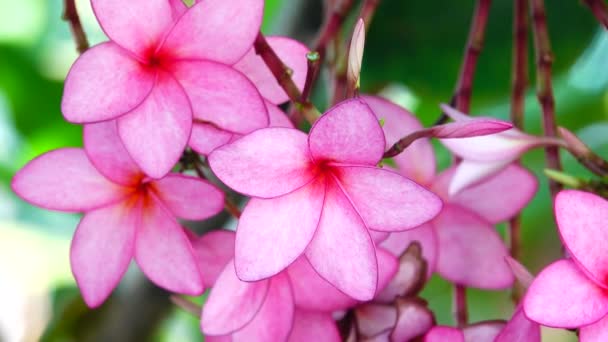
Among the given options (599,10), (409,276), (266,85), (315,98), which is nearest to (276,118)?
(266,85)

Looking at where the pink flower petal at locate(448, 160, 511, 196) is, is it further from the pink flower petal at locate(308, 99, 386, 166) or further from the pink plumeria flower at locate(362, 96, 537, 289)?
the pink flower petal at locate(308, 99, 386, 166)

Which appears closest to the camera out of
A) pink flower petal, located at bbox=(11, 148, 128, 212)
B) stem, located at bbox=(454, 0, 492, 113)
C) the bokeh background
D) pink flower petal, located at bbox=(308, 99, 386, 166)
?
pink flower petal, located at bbox=(308, 99, 386, 166)

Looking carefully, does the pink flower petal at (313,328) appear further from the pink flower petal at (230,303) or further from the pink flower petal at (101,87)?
the pink flower petal at (101,87)

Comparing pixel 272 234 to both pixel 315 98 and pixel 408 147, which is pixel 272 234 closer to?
pixel 408 147

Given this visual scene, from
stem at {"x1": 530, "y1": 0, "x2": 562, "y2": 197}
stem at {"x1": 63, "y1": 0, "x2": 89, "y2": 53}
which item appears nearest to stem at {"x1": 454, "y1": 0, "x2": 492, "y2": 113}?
stem at {"x1": 530, "y1": 0, "x2": 562, "y2": 197}

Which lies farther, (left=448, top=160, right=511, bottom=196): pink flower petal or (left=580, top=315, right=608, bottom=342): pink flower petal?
(left=448, top=160, right=511, bottom=196): pink flower petal

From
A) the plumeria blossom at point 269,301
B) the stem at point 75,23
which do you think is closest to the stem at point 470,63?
the plumeria blossom at point 269,301

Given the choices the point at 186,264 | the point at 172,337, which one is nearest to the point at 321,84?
the point at 186,264
